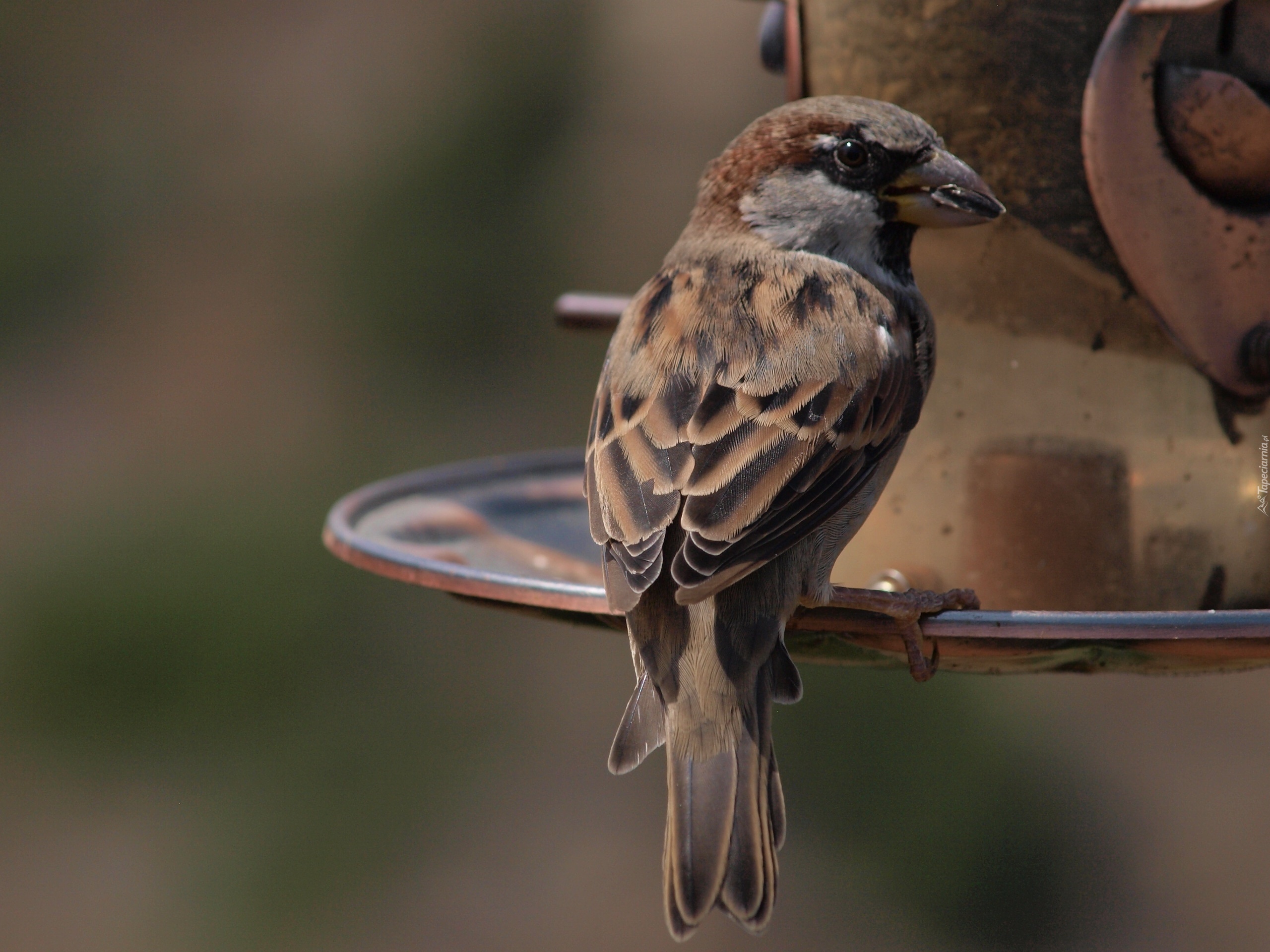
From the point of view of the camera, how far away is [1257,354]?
9.30 ft

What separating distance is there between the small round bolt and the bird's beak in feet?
1.84

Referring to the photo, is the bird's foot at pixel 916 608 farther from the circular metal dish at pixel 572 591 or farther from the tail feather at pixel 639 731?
the tail feather at pixel 639 731

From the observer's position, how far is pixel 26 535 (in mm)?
6738

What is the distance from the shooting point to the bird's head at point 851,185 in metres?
2.68

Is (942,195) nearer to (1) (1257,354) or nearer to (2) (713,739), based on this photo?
(1) (1257,354)

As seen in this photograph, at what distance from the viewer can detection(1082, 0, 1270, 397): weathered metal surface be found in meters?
2.79

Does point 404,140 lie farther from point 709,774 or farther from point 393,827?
point 709,774

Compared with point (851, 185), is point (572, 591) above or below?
below

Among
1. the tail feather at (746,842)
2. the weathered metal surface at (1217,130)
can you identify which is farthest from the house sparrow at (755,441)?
the weathered metal surface at (1217,130)

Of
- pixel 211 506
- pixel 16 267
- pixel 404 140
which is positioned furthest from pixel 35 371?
A: pixel 404 140

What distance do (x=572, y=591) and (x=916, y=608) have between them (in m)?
0.49

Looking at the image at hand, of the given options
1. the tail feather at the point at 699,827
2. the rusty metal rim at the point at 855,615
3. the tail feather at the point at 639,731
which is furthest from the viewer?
the tail feather at the point at 639,731

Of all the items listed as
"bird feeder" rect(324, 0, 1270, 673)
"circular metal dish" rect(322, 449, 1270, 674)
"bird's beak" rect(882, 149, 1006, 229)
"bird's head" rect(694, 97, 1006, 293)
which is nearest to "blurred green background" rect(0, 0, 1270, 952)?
"circular metal dish" rect(322, 449, 1270, 674)

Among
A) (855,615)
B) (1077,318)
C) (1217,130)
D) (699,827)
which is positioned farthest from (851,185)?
(699,827)
